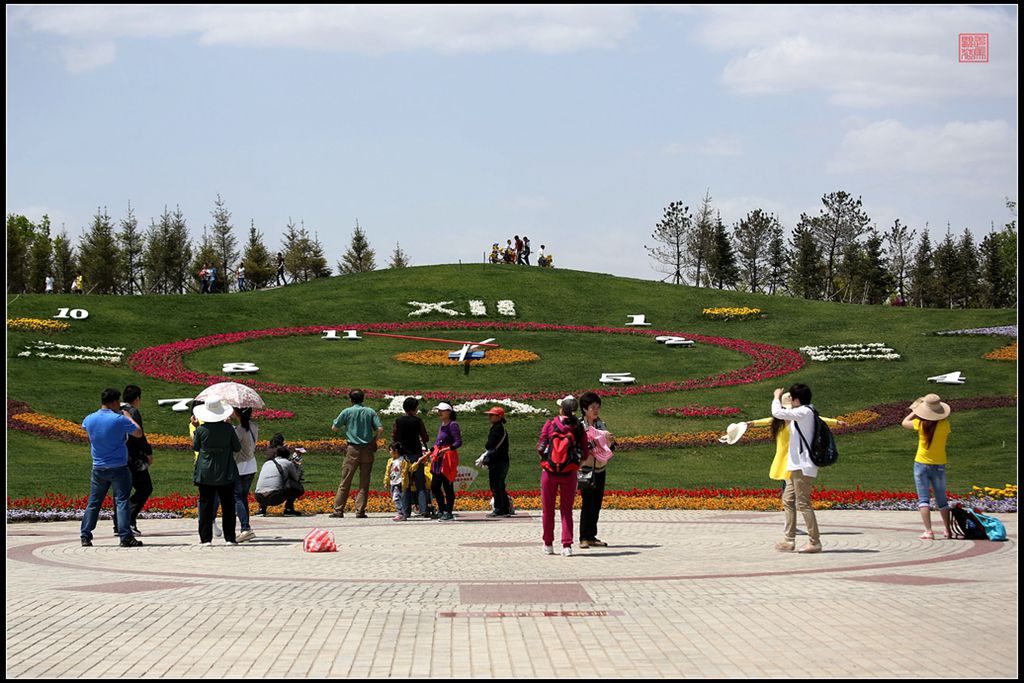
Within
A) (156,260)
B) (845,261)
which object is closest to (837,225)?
(845,261)

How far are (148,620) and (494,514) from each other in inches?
498

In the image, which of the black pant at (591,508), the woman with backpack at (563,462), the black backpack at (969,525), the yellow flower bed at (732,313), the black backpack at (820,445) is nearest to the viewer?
the black backpack at (820,445)

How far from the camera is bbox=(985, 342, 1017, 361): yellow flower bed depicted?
43844 millimetres

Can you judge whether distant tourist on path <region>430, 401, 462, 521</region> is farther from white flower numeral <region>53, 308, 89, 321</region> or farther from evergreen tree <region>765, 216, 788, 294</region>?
evergreen tree <region>765, 216, 788, 294</region>

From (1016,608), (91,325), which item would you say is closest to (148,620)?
(1016,608)

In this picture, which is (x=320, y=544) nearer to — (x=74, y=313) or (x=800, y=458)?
(x=800, y=458)

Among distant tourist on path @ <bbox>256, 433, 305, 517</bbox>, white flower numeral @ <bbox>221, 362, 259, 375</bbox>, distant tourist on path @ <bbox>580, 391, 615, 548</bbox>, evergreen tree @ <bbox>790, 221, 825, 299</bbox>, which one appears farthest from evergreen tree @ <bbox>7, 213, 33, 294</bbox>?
distant tourist on path @ <bbox>580, 391, 615, 548</bbox>

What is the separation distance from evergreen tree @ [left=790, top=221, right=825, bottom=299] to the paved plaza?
91443mm

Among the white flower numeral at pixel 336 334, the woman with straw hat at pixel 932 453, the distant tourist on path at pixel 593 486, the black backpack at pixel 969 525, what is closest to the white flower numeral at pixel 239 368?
the white flower numeral at pixel 336 334

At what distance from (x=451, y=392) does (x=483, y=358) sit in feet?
16.9

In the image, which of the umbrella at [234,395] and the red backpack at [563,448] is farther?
the umbrella at [234,395]

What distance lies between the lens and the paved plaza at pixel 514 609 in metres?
9.38

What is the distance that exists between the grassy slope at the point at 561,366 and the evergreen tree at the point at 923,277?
170 ft

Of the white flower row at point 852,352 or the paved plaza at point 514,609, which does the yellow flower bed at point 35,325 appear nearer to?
the white flower row at point 852,352
